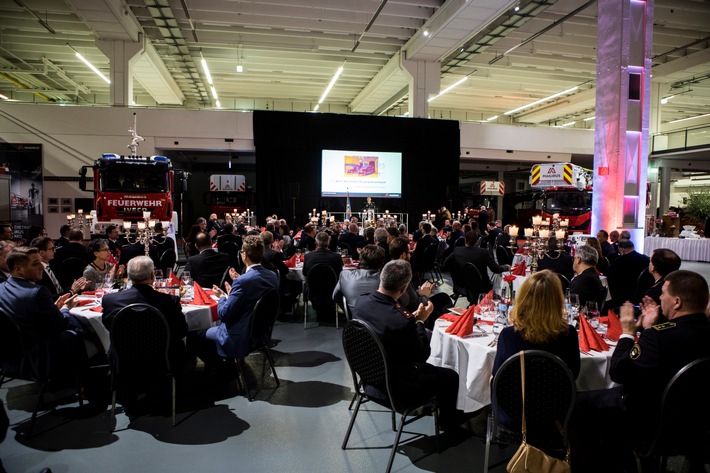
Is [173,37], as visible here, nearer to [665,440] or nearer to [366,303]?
[366,303]

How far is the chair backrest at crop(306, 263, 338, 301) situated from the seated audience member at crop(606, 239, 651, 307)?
3.33 meters

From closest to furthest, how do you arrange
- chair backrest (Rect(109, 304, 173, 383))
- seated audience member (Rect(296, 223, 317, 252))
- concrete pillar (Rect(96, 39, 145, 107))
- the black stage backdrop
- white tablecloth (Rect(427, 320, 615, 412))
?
white tablecloth (Rect(427, 320, 615, 412)) < chair backrest (Rect(109, 304, 173, 383)) < seated audience member (Rect(296, 223, 317, 252)) < concrete pillar (Rect(96, 39, 145, 107)) < the black stage backdrop

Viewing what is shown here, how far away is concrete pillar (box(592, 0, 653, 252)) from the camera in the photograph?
9.60 metres

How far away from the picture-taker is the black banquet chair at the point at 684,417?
7.48ft

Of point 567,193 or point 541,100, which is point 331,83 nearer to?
point 541,100

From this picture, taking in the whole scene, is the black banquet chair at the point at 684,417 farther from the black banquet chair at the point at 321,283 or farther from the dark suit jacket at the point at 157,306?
the black banquet chair at the point at 321,283

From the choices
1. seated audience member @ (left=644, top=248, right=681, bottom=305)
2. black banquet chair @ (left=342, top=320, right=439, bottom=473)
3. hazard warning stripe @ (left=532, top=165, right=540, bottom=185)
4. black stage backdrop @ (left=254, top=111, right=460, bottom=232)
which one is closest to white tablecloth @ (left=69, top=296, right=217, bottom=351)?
black banquet chair @ (left=342, top=320, right=439, bottom=473)

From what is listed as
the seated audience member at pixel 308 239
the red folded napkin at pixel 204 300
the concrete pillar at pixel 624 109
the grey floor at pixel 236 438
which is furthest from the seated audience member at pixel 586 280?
the concrete pillar at pixel 624 109

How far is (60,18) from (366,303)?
14.2 m

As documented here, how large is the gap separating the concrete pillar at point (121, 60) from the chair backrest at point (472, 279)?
12582mm

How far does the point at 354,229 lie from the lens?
29.9ft

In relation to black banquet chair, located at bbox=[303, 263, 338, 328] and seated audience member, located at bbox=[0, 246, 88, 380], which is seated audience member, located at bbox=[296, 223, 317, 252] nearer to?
black banquet chair, located at bbox=[303, 263, 338, 328]

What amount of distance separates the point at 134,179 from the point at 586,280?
9856mm

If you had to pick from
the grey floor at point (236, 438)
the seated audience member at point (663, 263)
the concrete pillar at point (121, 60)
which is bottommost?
the grey floor at point (236, 438)
